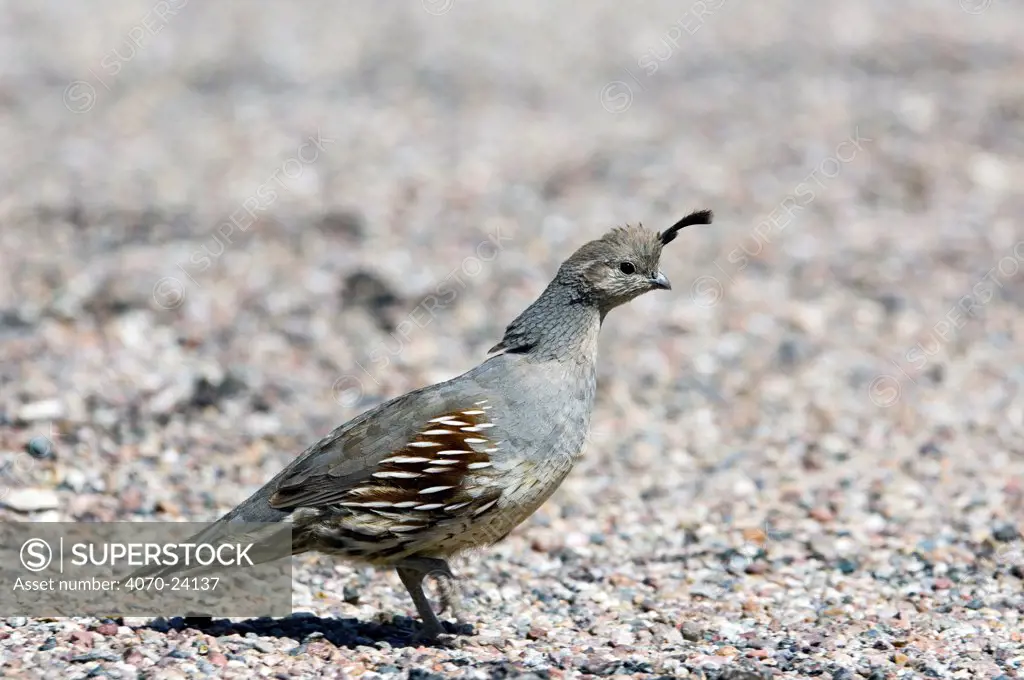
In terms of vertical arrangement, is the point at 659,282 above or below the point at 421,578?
above

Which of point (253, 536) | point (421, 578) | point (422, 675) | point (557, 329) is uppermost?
point (557, 329)

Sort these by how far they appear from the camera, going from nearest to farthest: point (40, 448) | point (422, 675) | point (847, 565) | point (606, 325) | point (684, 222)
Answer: point (422, 675) → point (684, 222) → point (847, 565) → point (40, 448) → point (606, 325)

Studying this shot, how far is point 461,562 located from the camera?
8852 millimetres

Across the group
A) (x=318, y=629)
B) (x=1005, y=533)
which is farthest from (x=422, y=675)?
(x=1005, y=533)

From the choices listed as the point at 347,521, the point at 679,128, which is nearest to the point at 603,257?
the point at 347,521

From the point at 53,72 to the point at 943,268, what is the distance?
14.9 m

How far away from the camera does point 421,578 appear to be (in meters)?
7.48

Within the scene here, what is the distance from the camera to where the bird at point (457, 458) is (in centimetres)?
717

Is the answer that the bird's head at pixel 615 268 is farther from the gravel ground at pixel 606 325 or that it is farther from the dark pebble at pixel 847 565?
the dark pebble at pixel 847 565

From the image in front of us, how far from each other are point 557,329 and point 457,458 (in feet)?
3.45

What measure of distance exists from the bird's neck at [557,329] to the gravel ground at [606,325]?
1.63 metres

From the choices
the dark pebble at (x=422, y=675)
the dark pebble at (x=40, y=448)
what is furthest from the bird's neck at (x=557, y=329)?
the dark pebble at (x=40, y=448)

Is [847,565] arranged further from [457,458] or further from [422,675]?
[422,675]

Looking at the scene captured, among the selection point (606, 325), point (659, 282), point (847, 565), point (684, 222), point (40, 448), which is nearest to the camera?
point (659, 282)
